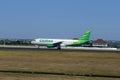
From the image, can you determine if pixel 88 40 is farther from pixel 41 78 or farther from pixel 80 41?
pixel 41 78

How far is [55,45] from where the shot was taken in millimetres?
111000

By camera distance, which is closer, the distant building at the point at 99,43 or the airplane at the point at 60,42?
the airplane at the point at 60,42

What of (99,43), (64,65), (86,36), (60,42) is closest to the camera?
(64,65)

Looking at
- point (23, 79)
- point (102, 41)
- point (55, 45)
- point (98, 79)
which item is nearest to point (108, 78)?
point (98, 79)

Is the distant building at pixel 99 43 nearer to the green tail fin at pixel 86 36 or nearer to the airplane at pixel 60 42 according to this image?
the green tail fin at pixel 86 36

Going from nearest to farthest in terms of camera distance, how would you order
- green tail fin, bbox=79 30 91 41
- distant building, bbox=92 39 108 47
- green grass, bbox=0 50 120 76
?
green grass, bbox=0 50 120 76 → green tail fin, bbox=79 30 91 41 → distant building, bbox=92 39 108 47

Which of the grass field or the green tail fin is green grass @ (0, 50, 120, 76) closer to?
the grass field

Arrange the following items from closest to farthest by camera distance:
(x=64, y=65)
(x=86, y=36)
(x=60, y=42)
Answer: (x=64, y=65) → (x=60, y=42) → (x=86, y=36)

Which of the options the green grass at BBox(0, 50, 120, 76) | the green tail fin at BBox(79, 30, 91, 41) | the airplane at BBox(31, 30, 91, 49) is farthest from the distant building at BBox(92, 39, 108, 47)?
the green grass at BBox(0, 50, 120, 76)

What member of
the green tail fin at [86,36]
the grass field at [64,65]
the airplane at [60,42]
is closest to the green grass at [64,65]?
the grass field at [64,65]

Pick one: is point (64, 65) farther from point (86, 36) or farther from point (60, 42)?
point (86, 36)

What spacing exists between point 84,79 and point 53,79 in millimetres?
1836

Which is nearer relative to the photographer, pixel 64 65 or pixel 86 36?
pixel 64 65

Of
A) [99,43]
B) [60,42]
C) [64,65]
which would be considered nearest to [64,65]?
[64,65]
